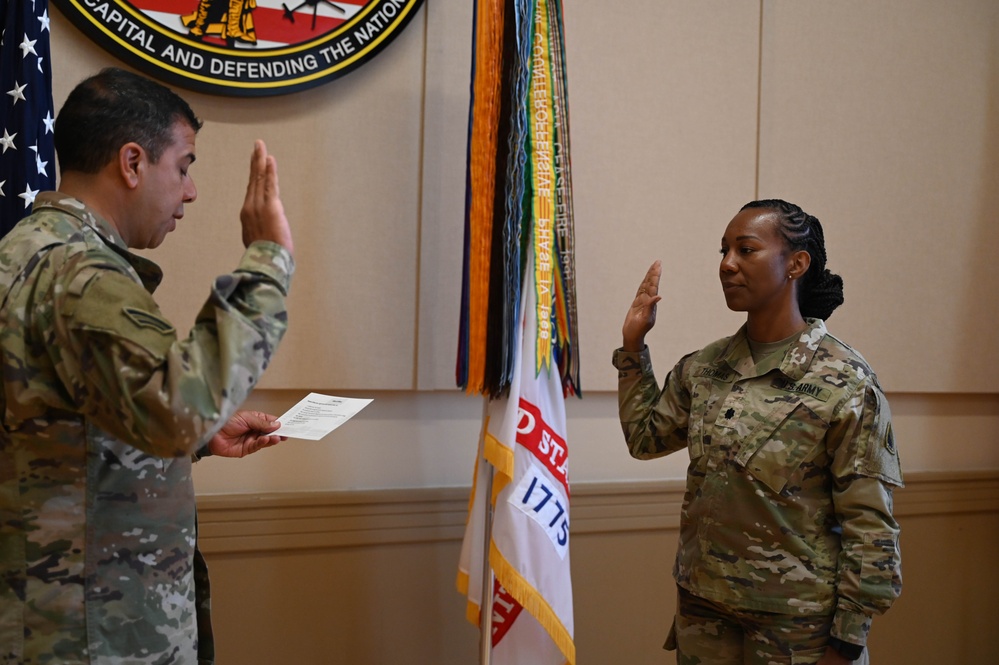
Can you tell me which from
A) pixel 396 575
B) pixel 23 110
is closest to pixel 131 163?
pixel 23 110

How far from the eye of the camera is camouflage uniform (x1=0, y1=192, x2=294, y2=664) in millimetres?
1148

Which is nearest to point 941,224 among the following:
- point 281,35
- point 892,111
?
point 892,111

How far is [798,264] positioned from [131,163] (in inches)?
56.4

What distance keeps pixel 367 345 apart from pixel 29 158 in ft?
3.54

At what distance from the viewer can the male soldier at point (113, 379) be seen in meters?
1.15

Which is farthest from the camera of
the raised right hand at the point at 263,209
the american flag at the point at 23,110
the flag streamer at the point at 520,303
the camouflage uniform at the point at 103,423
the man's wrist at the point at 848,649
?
the flag streamer at the point at 520,303

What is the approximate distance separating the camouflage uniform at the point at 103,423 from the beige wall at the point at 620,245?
1.35m

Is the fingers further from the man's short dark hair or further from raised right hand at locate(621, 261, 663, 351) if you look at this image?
the man's short dark hair

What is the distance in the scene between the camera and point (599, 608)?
3191mm

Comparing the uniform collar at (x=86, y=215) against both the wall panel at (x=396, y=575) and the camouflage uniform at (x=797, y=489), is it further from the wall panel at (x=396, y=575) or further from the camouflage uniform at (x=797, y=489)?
the wall panel at (x=396, y=575)

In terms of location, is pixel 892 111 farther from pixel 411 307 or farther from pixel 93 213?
pixel 93 213

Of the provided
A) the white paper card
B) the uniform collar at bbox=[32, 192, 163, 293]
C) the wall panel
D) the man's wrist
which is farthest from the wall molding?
the uniform collar at bbox=[32, 192, 163, 293]

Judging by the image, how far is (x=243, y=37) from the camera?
8.86 feet

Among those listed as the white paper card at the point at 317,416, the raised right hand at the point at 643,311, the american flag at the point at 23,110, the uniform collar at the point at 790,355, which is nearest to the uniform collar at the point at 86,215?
the white paper card at the point at 317,416
